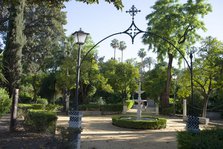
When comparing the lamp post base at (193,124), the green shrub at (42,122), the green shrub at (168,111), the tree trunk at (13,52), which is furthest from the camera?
the green shrub at (168,111)

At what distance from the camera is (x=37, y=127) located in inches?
388

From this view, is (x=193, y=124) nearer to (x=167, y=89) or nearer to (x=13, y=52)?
(x=13, y=52)

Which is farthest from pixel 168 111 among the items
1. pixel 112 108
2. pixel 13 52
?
pixel 13 52

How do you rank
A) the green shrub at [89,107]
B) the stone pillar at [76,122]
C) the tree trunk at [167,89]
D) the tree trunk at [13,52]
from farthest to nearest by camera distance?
the tree trunk at [167,89] < the green shrub at [89,107] < the tree trunk at [13,52] < the stone pillar at [76,122]

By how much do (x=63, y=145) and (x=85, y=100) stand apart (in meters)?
22.5

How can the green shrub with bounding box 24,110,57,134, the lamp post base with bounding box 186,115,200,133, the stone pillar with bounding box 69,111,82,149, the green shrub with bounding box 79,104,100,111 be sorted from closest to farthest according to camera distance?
the lamp post base with bounding box 186,115,200,133 < the stone pillar with bounding box 69,111,82,149 < the green shrub with bounding box 24,110,57,134 < the green shrub with bounding box 79,104,100,111

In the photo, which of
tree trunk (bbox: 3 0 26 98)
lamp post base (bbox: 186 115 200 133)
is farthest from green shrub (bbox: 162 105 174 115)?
lamp post base (bbox: 186 115 200 133)

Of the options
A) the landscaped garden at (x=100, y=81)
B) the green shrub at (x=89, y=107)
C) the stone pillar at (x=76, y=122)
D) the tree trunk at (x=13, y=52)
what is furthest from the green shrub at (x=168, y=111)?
the stone pillar at (x=76, y=122)

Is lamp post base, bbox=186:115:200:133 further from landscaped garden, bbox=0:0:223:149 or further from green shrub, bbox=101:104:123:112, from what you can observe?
green shrub, bbox=101:104:123:112

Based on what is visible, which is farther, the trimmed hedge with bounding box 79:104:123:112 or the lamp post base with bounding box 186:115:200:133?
the trimmed hedge with bounding box 79:104:123:112

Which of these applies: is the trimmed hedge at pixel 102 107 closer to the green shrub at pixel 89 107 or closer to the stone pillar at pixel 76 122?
the green shrub at pixel 89 107

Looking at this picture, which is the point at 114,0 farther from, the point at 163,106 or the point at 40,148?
the point at 163,106

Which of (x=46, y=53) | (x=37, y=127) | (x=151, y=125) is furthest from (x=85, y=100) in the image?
(x=37, y=127)

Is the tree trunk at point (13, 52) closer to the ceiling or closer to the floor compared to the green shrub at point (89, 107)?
closer to the ceiling
